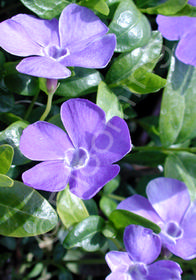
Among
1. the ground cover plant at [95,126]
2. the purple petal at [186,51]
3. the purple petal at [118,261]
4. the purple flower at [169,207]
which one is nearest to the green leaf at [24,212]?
the ground cover plant at [95,126]

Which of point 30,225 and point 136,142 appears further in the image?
point 136,142

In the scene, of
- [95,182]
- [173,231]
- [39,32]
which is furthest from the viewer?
[173,231]

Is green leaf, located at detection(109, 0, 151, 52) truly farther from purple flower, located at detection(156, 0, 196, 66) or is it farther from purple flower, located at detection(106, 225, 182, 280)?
purple flower, located at detection(106, 225, 182, 280)

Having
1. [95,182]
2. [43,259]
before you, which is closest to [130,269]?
[95,182]

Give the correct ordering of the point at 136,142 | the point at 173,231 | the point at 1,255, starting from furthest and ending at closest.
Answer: the point at 136,142 → the point at 1,255 → the point at 173,231

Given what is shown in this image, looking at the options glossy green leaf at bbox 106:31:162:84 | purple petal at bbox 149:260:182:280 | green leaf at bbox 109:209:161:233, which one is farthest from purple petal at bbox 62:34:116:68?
purple petal at bbox 149:260:182:280

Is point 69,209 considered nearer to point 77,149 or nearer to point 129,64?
point 77,149

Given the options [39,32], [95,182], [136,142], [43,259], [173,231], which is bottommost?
[43,259]

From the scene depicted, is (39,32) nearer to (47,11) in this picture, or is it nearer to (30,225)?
(47,11)

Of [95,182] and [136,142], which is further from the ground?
[95,182]
